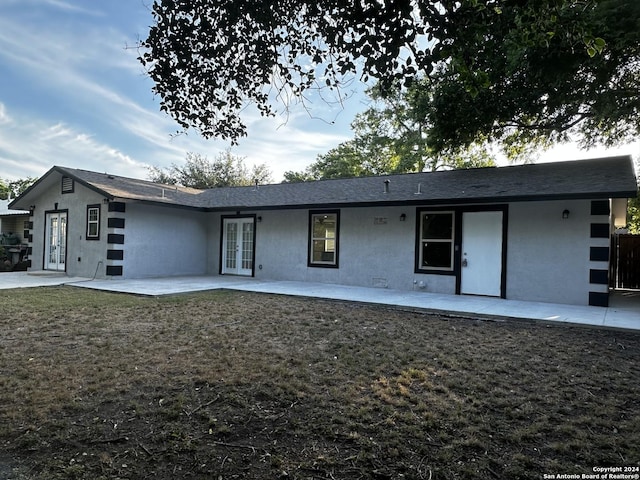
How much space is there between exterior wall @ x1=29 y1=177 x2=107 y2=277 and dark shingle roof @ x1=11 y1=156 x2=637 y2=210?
74cm

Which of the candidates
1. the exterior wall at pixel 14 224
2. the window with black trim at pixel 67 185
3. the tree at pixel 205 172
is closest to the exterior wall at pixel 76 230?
the window with black trim at pixel 67 185

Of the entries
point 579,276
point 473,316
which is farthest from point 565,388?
point 579,276

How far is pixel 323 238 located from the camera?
12.5m

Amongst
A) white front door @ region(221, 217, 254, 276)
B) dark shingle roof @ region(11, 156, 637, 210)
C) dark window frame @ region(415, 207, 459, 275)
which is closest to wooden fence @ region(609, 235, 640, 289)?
dark shingle roof @ region(11, 156, 637, 210)

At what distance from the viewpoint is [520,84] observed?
453 inches

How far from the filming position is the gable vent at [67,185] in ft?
44.8

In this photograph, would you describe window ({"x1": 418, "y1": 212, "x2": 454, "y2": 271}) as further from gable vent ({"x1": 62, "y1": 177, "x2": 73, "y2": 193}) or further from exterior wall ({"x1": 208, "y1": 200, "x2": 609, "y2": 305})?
gable vent ({"x1": 62, "y1": 177, "x2": 73, "y2": 193})

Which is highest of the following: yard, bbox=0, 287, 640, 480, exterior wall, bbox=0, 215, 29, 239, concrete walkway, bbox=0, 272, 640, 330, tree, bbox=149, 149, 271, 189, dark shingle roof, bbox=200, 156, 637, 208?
tree, bbox=149, 149, 271, 189

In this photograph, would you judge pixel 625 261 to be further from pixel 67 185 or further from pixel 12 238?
pixel 12 238

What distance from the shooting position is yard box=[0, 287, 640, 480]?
2.47m

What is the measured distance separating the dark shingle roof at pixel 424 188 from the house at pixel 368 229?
43mm

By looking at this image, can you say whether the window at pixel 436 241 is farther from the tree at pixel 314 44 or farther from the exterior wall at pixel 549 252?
the tree at pixel 314 44

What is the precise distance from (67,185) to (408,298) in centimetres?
1175

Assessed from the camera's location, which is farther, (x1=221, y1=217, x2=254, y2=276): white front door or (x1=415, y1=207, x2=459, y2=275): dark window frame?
(x1=221, y1=217, x2=254, y2=276): white front door
